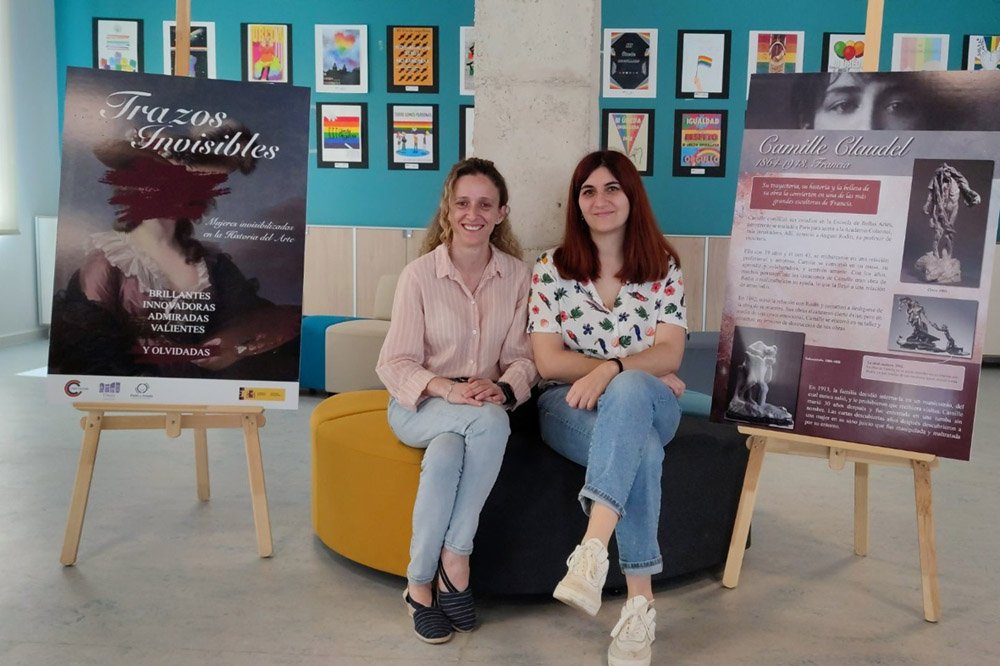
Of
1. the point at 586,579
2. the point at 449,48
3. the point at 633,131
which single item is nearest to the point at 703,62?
the point at 633,131

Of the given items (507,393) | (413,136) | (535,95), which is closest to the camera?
(507,393)

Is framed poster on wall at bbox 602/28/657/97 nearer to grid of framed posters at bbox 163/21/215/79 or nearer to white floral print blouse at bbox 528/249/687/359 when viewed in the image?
grid of framed posters at bbox 163/21/215/79

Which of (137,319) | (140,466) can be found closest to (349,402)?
(137,319)

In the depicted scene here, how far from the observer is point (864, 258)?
2.47 meters

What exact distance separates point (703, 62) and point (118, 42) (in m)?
4.40

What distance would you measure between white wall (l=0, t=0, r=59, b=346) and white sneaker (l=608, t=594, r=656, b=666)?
6.01 meters

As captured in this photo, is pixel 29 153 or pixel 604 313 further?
pixel 29 153

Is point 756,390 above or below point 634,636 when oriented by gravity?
above

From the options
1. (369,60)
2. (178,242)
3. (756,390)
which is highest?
(369,60)

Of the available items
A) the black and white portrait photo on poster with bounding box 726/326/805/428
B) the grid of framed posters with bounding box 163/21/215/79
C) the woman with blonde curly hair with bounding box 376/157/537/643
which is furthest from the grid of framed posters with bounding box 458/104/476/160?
the black and white portrait photo on poster with bounding box 726/326/805/428

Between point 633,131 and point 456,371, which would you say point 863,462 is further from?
point 633,131

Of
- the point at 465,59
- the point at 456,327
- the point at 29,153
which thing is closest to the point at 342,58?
the point at 465,59

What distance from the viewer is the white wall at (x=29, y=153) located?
6.79 m

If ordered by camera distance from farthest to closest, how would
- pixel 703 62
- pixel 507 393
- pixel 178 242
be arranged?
pixel 703 62
pixel 178 242
pixel 507 393
